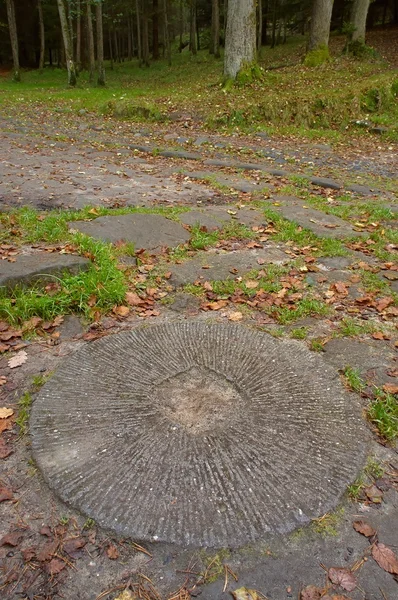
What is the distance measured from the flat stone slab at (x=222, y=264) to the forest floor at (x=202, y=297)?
0.07 feet

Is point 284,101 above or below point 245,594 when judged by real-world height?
above

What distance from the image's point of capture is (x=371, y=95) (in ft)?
35.4

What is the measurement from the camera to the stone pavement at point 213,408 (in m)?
1.70

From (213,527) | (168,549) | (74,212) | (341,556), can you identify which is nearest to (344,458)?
(341,556)

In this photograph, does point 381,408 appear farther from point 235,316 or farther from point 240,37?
point 240,37

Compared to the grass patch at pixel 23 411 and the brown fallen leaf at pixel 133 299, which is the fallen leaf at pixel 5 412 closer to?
the grass patch at pixel 23 411

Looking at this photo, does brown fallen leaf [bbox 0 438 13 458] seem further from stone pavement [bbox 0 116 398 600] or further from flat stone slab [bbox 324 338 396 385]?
flat stone slab [bbox 324 338 396 385]

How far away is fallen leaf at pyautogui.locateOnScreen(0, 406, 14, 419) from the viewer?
2.33 m

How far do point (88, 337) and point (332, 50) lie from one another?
712 inches

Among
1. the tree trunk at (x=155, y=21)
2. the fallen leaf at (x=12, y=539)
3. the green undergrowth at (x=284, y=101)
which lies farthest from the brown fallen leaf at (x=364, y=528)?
the tree trunk at (x=155, y=21)

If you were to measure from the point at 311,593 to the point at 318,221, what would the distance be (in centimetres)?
437

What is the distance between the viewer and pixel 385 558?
1.67m

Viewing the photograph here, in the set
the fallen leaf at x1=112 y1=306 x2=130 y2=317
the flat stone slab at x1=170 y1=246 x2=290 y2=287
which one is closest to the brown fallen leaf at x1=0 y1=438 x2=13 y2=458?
the fallen leaf at x1=112 y1=306 x2=130 y2=317

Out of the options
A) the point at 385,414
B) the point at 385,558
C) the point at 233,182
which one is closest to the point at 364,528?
the point at 385,558
